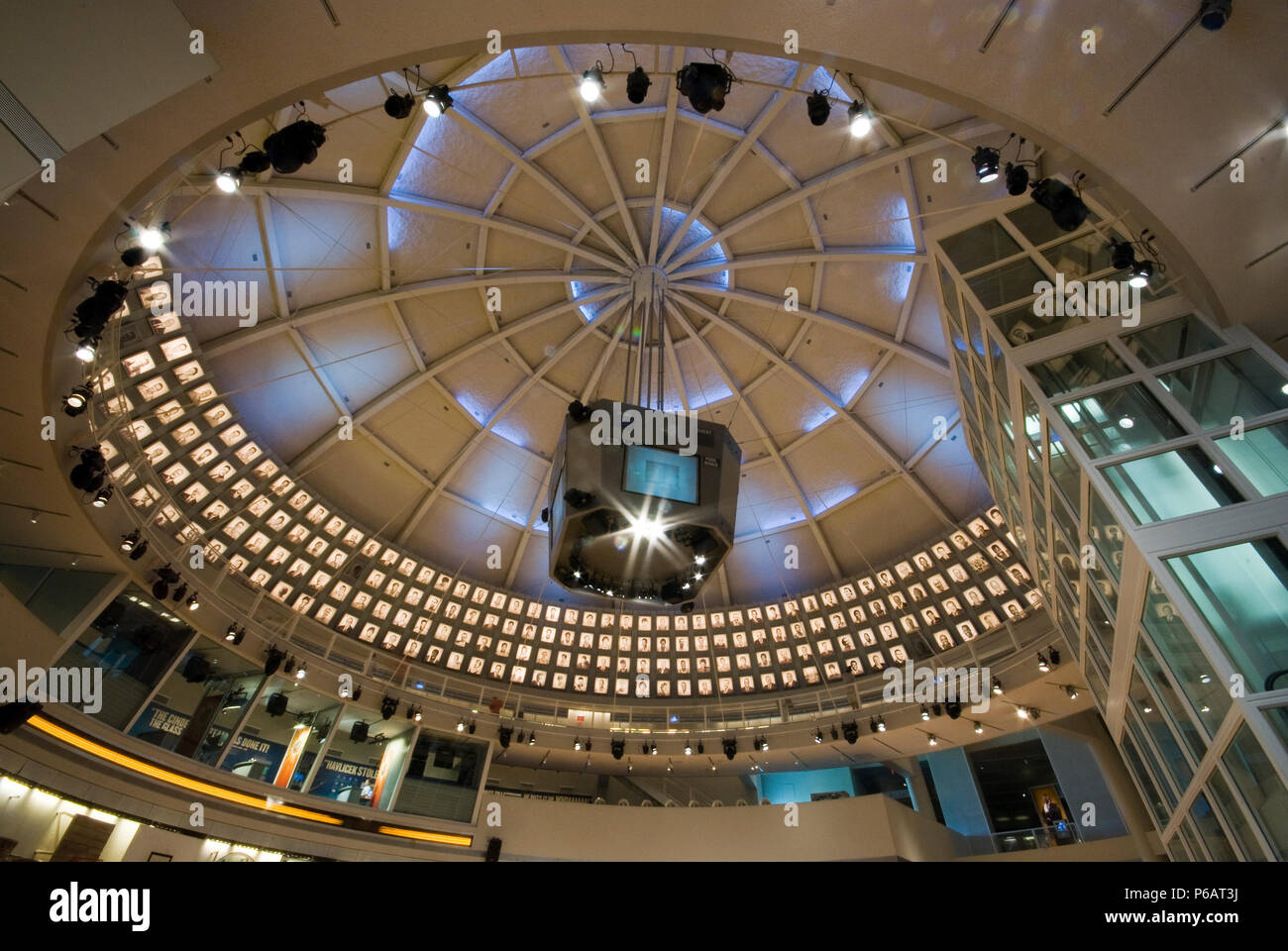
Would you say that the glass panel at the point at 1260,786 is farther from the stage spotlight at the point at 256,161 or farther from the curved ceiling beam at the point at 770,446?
the curved ceiling beam at the point at 770,446

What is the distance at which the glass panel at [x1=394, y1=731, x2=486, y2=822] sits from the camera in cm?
2281

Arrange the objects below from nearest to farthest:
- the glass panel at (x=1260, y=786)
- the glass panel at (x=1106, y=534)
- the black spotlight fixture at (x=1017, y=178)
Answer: the glass panel at (x=1260, y=786) < the glass panel at (x=1106, y=534) < the black spotlight fixture at (x=1017, y=178)

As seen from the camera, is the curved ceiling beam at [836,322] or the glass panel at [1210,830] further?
the curved ceiling beam at [836,322]

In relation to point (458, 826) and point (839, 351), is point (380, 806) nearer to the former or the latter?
point (458, 826)

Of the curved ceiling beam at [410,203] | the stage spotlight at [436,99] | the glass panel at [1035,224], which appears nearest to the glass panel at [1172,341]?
the glass panel at [1035,224]

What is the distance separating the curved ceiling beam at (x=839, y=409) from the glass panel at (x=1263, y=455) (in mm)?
16114

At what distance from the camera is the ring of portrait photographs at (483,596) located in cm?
2011

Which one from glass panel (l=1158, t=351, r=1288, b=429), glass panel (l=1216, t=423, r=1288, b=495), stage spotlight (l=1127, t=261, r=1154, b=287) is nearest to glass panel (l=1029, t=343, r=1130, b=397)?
glass panel (l=1158, t=351, r=1288, b=429)

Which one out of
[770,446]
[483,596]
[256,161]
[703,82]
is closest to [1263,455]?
[703,82]

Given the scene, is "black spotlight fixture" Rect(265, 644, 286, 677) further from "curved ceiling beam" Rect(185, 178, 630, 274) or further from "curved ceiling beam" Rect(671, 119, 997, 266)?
"curved ceiling beam" Rect(671, 119, 997, 266)

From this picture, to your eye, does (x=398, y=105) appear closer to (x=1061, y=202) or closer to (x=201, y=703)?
(x=1061, y=202)

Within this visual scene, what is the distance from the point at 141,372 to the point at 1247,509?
25.1 meters

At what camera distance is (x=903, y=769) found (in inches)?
1142
